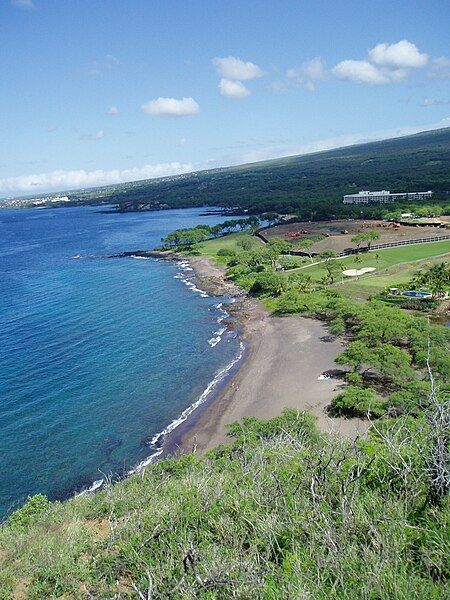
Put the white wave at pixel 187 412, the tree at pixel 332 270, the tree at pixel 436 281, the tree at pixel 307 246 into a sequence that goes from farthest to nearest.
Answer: the tree at pixel 307 246 < the tree at pixel 332 270 < the tree at pixel 436 281 < the white wave at pixel 187 412

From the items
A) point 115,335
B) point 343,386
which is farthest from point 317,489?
point 115,335

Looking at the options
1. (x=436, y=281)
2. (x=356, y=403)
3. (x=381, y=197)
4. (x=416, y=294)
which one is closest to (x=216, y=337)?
(x=356, y=403)

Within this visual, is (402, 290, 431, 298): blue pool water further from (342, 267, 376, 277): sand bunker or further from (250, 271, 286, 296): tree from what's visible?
(250, 271, 286, 296): tree

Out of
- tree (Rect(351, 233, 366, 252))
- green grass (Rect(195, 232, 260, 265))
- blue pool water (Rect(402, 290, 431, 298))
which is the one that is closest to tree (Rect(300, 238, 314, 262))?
tree (Rect(351, 233, 366, 252))

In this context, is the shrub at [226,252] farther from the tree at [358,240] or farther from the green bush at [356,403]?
the green bush at [356,403]

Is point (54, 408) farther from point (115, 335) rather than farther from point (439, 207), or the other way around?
point (439, 207)

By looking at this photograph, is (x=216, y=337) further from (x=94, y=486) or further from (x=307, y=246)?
(x=307, y=246)

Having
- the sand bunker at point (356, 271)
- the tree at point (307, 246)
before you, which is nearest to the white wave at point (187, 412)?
the sand bunker at point (356, 271)

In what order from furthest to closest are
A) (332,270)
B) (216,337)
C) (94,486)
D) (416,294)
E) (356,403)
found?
(332,270) → (416,294) → (216,337) → (356,403) → (94,486)

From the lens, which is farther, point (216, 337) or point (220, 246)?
point (220, 246)
